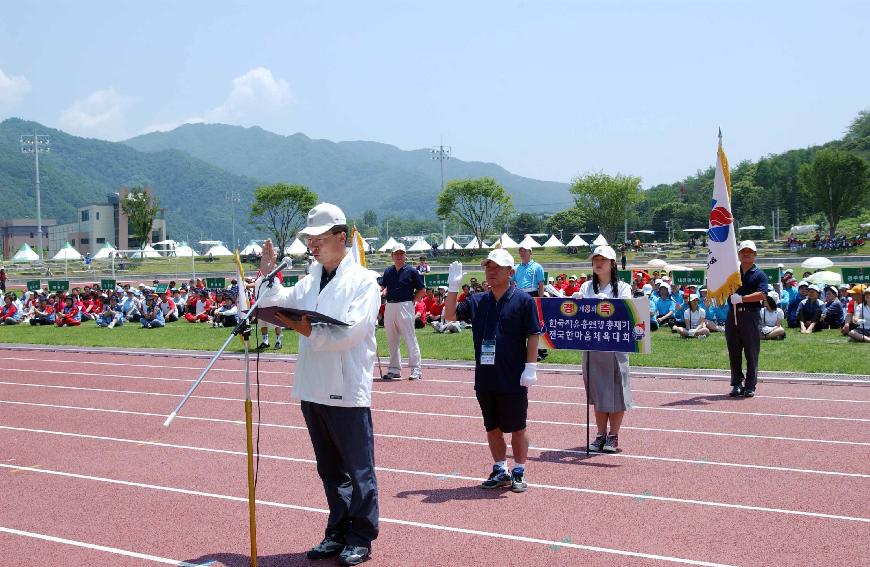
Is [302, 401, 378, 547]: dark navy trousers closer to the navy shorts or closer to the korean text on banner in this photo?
the navy shorts

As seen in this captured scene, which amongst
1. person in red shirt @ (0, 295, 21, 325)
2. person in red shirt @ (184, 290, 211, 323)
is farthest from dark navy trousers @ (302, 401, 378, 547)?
person in red shirt @ (0, 295, 21, 325)

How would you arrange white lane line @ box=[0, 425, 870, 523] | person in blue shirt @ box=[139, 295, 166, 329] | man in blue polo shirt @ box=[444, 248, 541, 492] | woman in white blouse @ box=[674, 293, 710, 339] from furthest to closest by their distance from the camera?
person in blue shirt @ box=[139, 295, 166, 329] → woman in white blouse @ box=[674, 293, 710, 339] → man in blue polo shirt @ box=[444, 248, 541, 492] → white lane line @ box=[0, 425, 870, 523]

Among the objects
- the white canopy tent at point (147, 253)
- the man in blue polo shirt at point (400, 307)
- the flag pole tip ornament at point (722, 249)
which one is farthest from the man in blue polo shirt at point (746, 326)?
the white canopy tent at point (147, 253)

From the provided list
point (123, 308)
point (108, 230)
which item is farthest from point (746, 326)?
point (108, 230)

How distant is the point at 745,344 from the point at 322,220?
7926 mm

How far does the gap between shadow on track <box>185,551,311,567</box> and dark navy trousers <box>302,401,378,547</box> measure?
0.90ft

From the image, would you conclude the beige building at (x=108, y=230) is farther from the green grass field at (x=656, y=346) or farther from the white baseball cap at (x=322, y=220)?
the white baseball cap at (x=322, y=220)

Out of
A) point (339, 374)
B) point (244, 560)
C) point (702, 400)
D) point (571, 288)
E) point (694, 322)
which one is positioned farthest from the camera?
point (571, 288)

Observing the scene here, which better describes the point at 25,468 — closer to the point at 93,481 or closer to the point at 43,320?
the point at 93,481

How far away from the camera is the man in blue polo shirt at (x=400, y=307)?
13938mm

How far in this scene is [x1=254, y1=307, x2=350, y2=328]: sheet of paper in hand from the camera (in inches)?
202

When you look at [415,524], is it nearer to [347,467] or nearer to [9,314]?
[347,467]

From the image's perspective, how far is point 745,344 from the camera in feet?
38.2

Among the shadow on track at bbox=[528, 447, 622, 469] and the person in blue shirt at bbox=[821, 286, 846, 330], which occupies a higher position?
the person in blue shirt at bbox=[821, 286, 846, 330]
